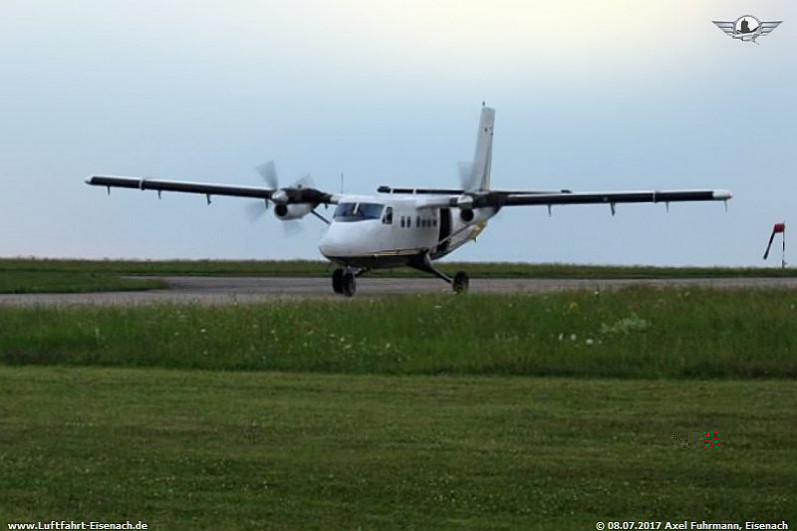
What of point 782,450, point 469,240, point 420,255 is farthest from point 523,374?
point 469,240

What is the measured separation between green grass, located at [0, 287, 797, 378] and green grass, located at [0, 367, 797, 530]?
1.66 m

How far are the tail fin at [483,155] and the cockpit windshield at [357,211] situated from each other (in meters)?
6.59

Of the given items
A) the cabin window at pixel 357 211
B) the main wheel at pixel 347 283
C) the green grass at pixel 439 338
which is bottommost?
the main wheel at pixel 347 283

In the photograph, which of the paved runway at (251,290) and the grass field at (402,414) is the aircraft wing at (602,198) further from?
the grass field at (402,414)

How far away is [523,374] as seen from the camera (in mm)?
16922

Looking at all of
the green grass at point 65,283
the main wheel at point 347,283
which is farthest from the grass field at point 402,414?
the green grass at point 65,283

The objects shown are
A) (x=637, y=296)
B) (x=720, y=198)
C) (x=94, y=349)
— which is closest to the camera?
(x=94, y=349)

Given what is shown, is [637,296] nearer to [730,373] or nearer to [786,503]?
[730,373]

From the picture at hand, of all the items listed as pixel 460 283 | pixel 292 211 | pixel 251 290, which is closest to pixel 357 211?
pixel 251 290

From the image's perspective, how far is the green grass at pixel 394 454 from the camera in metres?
A: 8.86

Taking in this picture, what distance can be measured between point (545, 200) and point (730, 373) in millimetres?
25639

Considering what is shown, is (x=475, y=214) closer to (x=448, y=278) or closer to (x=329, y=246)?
(x=448, y=278)

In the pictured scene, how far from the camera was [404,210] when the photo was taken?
39.2 meters

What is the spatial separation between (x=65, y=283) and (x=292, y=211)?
722 centimetres
